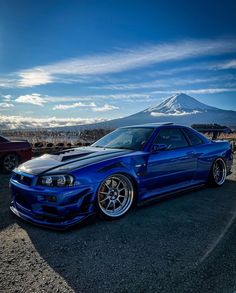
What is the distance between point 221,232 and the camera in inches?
136

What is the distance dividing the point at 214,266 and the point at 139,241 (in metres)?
0.90

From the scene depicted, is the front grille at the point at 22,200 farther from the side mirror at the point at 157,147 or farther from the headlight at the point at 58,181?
the side mirror at the point at 157,147

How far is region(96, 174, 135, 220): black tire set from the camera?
152 inches

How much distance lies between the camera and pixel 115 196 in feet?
13.2

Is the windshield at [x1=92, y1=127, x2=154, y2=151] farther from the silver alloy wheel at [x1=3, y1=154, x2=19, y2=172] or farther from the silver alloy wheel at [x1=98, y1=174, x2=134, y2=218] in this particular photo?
the silver alloy wheel at [x1=3, y1=154, x2=19, y2=172]

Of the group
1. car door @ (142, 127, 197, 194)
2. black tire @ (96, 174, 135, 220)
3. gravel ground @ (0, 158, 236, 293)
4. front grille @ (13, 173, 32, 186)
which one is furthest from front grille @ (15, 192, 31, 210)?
car door @ (142, 127, 197, 194)

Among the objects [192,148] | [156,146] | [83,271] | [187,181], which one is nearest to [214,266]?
[83,271]

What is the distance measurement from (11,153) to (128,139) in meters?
4.62

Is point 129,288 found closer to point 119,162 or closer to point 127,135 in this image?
point 119,162

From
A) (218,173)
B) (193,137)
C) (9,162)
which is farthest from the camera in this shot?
(9,162)

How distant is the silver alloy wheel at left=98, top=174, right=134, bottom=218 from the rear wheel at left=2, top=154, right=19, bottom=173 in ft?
16.5

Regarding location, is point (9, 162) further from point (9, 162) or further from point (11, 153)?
point (11, 153)

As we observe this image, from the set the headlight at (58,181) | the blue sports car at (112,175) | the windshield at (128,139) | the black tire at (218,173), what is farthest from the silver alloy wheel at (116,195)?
the black tire at (218,173)

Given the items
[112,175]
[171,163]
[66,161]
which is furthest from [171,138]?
[66,161]
